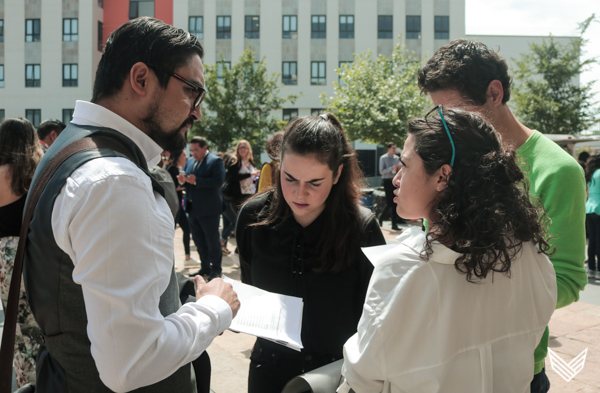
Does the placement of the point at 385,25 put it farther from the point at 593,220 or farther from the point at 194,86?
the point at 194,86

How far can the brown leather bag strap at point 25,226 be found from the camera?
4.42ft

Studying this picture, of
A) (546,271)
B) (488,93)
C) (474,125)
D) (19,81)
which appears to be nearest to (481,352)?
(546,271)

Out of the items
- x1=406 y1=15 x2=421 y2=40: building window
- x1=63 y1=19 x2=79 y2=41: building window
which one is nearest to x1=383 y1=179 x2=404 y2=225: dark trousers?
x1=406 y1=15 x2=421 y2=40: building window

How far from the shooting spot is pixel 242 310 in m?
1.91

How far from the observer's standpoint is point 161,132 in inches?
64.8

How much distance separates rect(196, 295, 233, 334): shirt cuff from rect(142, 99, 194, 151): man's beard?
0.56 metres

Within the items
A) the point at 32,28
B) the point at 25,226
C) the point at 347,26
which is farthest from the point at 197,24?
the point at 25,226

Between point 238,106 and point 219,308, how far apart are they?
29.7 meters

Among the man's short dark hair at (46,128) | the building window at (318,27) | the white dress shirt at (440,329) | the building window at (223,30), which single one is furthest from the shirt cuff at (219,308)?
the building window at (223,30)

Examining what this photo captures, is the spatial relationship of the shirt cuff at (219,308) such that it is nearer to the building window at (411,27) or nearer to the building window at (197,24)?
the building window at (197,24)

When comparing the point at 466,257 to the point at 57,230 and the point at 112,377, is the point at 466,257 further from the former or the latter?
the point at 57,230

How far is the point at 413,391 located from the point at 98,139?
1130 mm

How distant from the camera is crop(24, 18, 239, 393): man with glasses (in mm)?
1216

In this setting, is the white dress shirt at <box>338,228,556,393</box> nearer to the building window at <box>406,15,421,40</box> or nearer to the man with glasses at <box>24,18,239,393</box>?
the man with glasses at <box>24,18,239,393</box>
